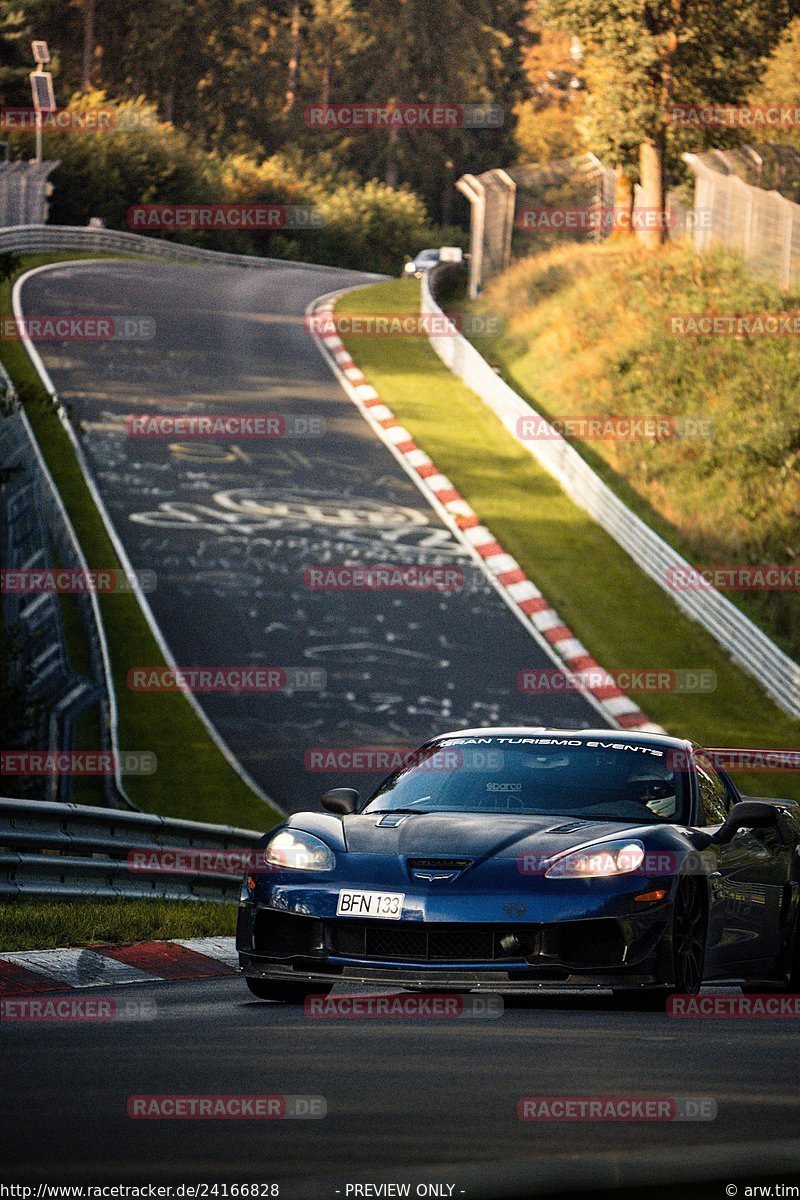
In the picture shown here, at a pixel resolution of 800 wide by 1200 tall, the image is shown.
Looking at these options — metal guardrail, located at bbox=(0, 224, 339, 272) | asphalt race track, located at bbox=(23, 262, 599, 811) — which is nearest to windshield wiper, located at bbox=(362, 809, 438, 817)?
asphalt race track, located at bbox=(23, 262, 599, 811)

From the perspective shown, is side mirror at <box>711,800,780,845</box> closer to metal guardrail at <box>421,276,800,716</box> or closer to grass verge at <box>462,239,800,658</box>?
metal guardrail at <box>421,276,800,716</box>

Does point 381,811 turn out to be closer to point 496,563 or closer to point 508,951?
point 508,951

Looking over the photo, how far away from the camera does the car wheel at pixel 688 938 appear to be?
8234mm

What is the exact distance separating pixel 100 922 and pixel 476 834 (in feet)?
9.44

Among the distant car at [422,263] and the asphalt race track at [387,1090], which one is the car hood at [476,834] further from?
the distant car at [422,263]

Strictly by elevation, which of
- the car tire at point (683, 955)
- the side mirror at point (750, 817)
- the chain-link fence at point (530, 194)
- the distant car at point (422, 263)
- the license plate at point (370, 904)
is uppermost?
the side mirror at point (750, 817)

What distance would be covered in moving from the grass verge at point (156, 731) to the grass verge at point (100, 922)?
7516 millimetres

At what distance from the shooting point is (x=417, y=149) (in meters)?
112

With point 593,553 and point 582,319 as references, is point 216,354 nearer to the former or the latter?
point 582,319

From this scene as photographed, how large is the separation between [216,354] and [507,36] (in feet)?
250

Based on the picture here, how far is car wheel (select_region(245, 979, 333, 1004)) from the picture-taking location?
8555 millimetres

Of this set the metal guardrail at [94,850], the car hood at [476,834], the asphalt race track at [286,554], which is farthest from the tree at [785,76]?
the car hood at [476,834]

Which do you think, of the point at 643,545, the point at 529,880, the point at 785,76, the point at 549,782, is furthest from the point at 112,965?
the point at 785,76

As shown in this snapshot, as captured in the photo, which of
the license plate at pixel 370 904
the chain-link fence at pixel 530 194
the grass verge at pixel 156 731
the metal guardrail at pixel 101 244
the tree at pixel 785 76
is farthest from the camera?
the tree at pixel 785 76
